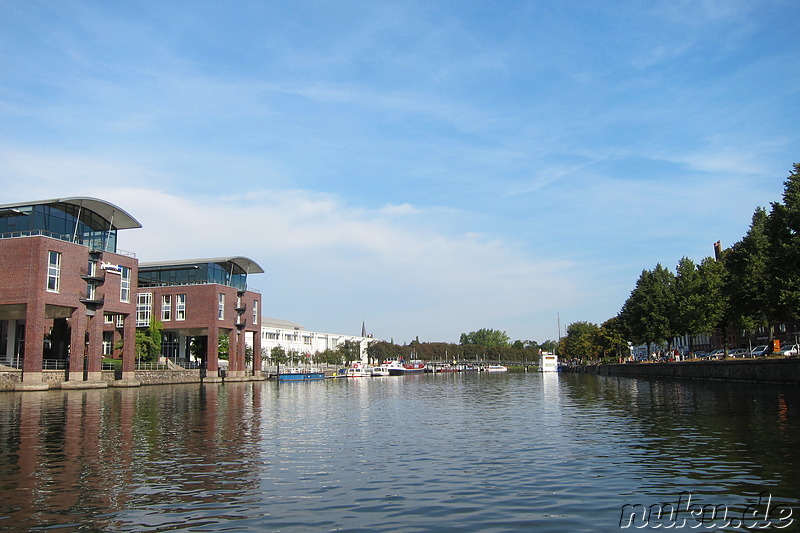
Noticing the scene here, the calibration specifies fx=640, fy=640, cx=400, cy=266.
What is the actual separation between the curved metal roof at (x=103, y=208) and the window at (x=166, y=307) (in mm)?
24225

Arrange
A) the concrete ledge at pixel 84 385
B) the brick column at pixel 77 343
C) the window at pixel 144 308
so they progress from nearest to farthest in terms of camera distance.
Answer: the concrete ledge at pixel 84 385, the brick column at pixel 77 343, the window at pixel 144 308

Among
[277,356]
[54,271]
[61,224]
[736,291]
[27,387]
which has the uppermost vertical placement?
[61,224]

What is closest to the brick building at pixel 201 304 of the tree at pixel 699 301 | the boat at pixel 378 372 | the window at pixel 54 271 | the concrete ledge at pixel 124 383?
the concrete ledge at pixel 124 383

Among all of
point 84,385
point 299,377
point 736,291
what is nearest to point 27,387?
point 84,385

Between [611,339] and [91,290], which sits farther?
[611,339]

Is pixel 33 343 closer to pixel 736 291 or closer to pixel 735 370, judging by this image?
pixel 735 370

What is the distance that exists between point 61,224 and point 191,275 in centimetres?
3699

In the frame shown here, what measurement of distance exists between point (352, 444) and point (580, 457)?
370 inches

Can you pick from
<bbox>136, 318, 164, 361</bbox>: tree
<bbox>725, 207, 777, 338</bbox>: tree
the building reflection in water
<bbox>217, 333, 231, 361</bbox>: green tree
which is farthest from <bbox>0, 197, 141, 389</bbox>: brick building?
<bbox>725, 207, 777, 338</bbox>: tree

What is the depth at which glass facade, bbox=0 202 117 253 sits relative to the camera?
73.6m

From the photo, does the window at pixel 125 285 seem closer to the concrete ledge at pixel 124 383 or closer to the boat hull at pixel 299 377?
the concrete ledge at pixel 124 383

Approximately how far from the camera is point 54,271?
73.4m

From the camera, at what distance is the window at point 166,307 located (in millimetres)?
111625

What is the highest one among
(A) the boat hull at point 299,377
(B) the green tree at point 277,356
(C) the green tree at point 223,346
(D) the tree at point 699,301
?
(D) the tree at point 699,301
